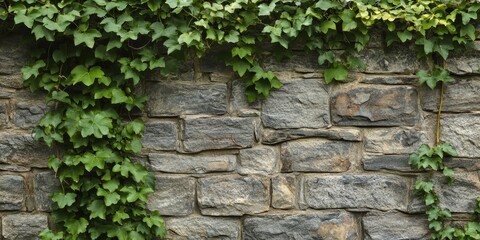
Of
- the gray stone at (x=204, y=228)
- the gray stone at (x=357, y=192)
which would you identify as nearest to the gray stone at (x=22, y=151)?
the gray stone at (x=204, y=228)

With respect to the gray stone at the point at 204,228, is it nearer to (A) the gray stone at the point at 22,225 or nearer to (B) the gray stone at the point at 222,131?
(B) the gray stone at the point at 222,131

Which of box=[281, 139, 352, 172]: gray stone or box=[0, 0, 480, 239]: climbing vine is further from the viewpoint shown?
box=[281, 139, 352, 172]: gray stone

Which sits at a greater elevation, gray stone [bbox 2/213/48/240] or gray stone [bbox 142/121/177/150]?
gray stone [bbox 142/121/177/150]

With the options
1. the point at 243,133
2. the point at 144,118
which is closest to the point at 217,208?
the point at 243,133

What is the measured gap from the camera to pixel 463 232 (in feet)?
9.45

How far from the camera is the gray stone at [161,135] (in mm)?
2910

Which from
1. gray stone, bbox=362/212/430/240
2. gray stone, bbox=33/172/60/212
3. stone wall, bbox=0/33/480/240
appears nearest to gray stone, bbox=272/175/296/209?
stone wall, bbox=0/33/480/240

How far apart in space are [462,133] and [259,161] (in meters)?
0.99

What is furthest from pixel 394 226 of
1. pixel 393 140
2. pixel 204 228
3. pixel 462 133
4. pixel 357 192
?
pixel 204 228

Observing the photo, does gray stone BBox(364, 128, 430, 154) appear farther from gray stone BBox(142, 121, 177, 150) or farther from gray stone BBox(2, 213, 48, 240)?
gray stone BBox(2, 213, 48, 240)

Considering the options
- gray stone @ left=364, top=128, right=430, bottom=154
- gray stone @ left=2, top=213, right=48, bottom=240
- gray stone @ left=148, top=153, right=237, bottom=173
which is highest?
gray stone @ left=364, top=128, right=430, bottom=154

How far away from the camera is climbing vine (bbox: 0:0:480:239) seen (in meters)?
2.77

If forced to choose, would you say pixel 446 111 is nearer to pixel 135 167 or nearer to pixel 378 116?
pixel 378 116

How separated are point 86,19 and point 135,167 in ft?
2.39
